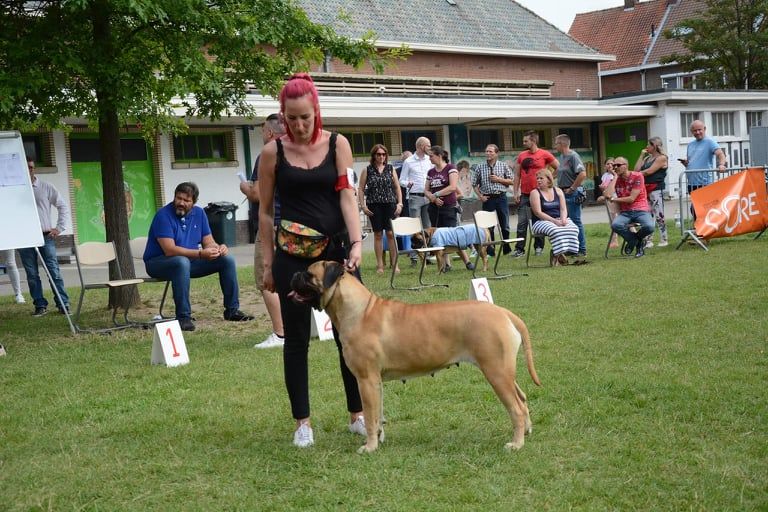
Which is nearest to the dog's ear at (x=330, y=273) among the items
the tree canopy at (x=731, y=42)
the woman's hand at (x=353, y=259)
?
the woman's hand at (x=353, y=259)

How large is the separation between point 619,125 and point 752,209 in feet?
76.1

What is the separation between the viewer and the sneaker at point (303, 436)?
5.08 m

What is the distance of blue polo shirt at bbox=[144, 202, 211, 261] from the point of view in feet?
32.6

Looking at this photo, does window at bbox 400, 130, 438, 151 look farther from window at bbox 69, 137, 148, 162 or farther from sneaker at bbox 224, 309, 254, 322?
sneaker at bbox 224, 309, 254, 322

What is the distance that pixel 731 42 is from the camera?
4531cm

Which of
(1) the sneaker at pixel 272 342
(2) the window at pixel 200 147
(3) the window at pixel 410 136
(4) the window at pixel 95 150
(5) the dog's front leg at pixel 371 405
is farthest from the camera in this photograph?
(3) the window at pixel 410 136

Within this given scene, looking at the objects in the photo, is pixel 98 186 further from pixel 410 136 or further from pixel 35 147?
pixel 410 136

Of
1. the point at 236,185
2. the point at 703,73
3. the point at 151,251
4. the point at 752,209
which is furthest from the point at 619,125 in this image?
the point at 151,251

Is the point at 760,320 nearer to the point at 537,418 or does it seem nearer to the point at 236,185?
the point at 537,418

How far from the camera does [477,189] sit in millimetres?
16359

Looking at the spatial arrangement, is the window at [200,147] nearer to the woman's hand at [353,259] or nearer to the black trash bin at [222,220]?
the black trash bin at [222,220]

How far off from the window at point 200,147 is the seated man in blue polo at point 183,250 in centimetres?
1509

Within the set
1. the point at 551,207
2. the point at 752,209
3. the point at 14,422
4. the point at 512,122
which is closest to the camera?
the point at 14,422

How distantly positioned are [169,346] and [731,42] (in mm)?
44337
